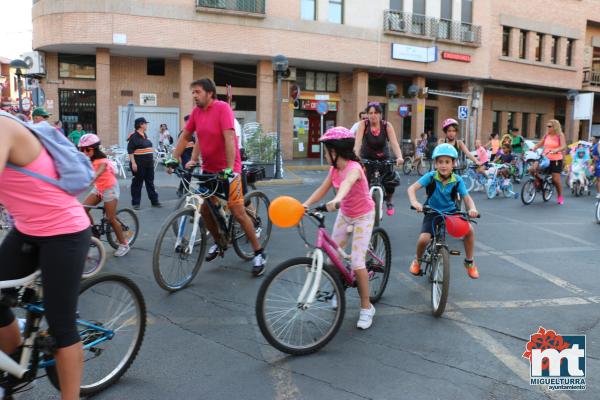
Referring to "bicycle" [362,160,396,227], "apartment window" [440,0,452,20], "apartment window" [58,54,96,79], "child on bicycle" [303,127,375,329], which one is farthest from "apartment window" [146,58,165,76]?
"child on bicycle" [303,127,375,329]

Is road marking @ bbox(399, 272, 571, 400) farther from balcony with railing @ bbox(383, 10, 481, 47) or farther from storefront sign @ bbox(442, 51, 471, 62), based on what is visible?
storefront sign @ bbox(442, 51, 471, 62)

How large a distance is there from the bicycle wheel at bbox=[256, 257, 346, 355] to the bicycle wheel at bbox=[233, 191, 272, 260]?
2278 millimetres

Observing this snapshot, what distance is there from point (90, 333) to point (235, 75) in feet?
81.7

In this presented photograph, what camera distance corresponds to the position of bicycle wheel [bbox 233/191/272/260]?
20.6 ft

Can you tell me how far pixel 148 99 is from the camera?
25219 millimetres

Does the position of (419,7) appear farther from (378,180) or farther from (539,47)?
(378,180)

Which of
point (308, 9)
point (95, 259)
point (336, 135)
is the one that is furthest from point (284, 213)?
point (308, 9)

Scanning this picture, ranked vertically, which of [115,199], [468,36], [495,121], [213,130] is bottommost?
[115,199]

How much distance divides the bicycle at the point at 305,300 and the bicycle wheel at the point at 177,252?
5.24ft

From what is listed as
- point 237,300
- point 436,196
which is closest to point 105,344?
point 237,300

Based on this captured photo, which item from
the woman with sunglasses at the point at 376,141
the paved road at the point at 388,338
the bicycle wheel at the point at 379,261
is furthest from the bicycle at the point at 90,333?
the woman with sunglasses at the point at 376,141

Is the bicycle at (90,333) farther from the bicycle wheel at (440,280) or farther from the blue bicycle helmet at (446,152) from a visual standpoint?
the blue bicycle helmet at (446,152)

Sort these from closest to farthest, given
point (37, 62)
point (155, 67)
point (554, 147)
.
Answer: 1. point (554, 147)
2. point (37, 62)
3. point (155, 67)

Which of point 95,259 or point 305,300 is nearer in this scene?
point 305,300
